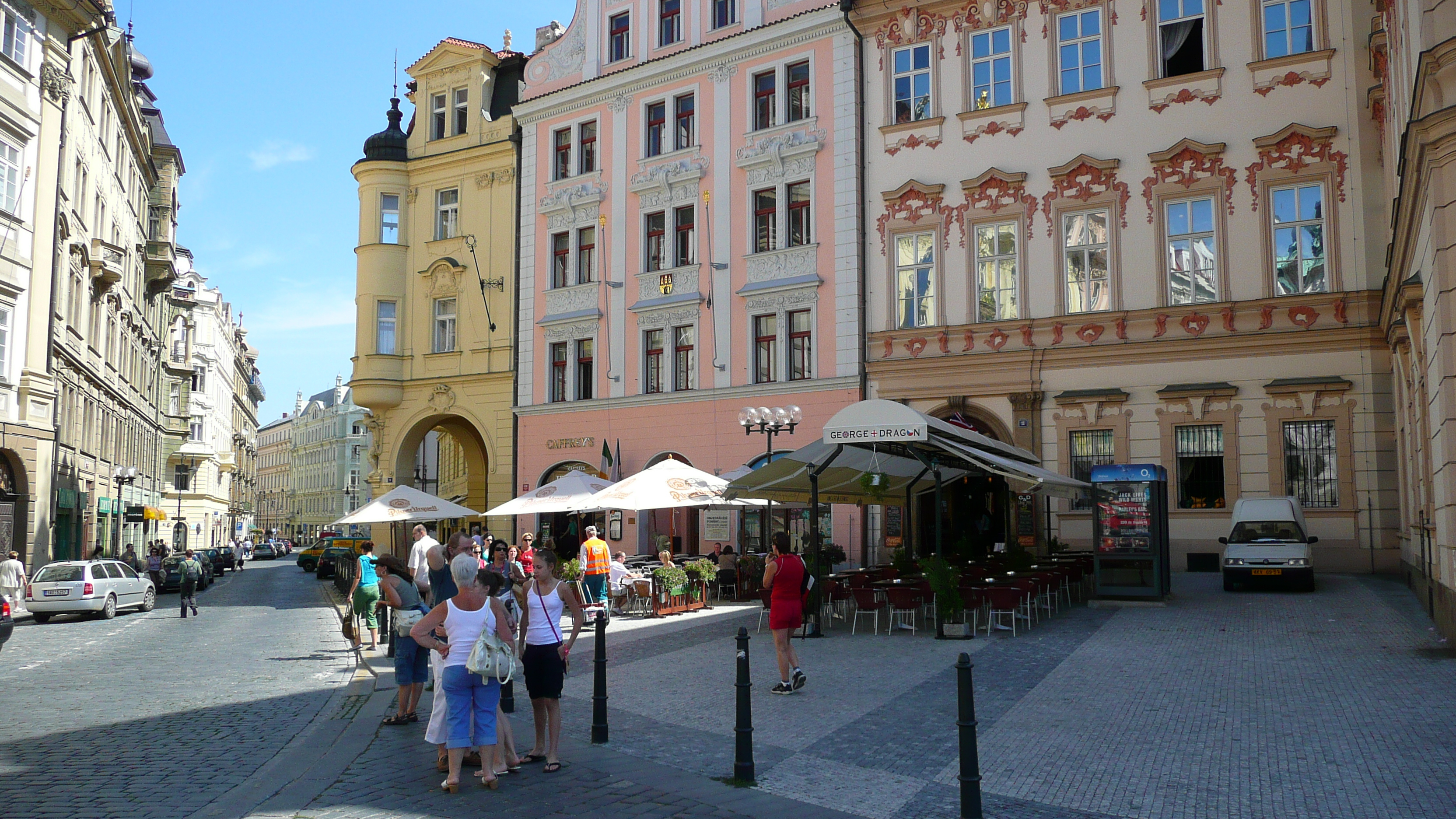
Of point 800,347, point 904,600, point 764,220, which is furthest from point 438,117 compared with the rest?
point 904,600

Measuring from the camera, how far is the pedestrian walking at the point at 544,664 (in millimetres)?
8578

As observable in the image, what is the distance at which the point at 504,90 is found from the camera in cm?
3788

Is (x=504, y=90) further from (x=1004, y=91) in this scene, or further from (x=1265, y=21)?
(x=1265, y=21)

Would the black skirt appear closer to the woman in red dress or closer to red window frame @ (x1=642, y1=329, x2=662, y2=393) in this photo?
the woman in red dress

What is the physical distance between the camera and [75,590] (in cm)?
2439

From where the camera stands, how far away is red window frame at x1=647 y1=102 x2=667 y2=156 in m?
32.8

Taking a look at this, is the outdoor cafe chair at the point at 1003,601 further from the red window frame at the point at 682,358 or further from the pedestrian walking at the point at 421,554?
the red window frame at the point at 682,358

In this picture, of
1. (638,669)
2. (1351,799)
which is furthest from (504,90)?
(1351,799)

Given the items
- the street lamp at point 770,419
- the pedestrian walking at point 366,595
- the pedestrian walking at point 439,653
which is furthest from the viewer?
the street lamp at point 770,419

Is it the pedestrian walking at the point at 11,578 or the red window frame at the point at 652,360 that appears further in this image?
the red window frame at the point at 652,360

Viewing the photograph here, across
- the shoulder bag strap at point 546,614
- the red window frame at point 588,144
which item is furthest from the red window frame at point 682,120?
the shoulder bag strap at point 546,614

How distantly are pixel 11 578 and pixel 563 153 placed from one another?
62.2 ft

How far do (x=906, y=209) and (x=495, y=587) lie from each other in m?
21.1

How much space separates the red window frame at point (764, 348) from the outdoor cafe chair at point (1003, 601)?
48.6 ft
